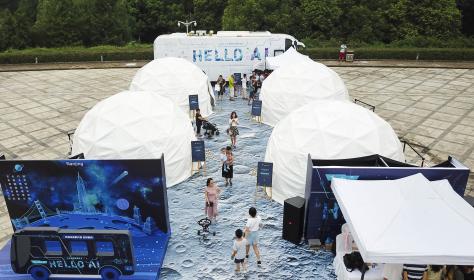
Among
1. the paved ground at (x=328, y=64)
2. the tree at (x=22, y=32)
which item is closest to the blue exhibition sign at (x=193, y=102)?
the paved ground at (x=328, y=64)

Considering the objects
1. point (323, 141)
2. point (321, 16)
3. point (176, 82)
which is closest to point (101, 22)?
point (321, 16)

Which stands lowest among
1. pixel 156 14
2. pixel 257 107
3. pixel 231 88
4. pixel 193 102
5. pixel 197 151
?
pixel 197 151

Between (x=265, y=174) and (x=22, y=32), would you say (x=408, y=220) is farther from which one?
(x=22, y=32)

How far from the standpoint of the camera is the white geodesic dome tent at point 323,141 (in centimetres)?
1202

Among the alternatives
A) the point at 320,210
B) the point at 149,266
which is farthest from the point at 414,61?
the point at 149,266

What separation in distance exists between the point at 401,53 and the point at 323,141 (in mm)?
23342

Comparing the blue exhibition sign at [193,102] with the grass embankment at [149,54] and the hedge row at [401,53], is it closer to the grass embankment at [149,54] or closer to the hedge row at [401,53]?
the grass embankment at [149,54]

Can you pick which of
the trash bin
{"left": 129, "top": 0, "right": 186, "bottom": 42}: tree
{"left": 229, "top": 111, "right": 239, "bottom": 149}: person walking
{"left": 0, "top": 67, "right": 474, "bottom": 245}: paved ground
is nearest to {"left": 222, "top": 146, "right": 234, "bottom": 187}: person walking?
{"left": 229, "top": 111, "right": 239, "bottom": 149}: person walking

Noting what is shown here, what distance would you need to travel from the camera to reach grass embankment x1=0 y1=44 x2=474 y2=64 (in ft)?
104

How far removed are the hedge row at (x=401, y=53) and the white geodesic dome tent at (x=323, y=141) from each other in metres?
20.0

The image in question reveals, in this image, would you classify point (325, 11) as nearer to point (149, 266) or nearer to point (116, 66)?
point (116, 66)

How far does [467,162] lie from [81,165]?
46.0ft

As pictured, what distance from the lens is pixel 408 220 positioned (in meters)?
8.23

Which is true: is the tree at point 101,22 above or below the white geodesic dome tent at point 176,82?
above
